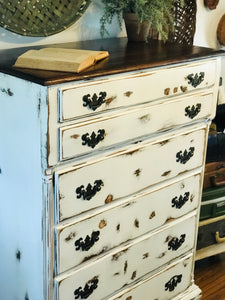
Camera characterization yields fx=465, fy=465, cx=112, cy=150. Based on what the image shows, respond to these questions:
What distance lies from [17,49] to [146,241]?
0.93 metres

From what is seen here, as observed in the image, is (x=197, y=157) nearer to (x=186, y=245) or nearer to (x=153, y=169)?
(x=153, y=169)

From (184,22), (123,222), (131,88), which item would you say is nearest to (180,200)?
(123,222)

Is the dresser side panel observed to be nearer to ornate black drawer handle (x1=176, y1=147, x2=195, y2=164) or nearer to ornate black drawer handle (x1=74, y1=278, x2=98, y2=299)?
ornate black drawer handle (x1=74, y1=278, x2=98, y2=299)

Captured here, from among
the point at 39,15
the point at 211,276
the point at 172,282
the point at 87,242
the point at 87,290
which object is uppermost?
the point at 39,15

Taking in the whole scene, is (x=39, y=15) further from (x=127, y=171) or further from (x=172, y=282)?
(x=172, y=282)

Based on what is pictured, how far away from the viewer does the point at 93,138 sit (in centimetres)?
154

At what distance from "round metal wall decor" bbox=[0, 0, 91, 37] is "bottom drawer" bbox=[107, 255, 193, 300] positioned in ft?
3.66

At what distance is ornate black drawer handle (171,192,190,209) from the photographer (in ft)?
6.48

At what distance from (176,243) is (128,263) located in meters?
0.30

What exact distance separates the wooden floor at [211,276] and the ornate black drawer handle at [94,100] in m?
1.37

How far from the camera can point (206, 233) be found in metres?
2.54

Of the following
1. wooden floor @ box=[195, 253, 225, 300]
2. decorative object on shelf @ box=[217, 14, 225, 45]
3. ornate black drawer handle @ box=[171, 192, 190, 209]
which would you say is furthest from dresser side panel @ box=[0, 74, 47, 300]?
decorative object on shelf @ box=[217, 14, 225, 45]

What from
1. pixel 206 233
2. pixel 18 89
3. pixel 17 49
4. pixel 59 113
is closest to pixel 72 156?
pixel 59 113

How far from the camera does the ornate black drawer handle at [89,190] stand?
62.5 inches
